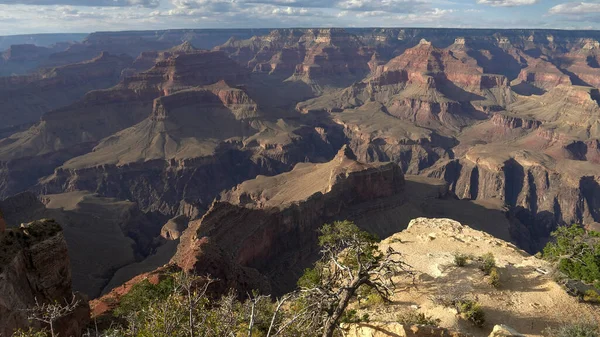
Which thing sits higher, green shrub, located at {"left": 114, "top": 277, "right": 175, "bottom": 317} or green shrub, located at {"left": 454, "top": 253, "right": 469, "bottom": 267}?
green shrub, located at {"left": 454, "top": 253, "right": 469, "bottom": 267}

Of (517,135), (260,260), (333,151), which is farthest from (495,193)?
(260,260)

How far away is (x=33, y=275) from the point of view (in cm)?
3033

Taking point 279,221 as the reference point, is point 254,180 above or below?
below

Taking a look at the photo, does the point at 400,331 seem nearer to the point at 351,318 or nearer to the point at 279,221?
the point at 351,318

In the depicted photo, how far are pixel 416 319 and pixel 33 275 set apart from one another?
2957cm

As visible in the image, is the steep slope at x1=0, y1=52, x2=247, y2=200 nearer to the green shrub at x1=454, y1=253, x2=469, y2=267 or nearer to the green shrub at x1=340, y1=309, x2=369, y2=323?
the green shrub at x1=340, y1=309, x2=369, y2=323

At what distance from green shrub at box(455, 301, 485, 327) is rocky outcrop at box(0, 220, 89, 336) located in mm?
26575

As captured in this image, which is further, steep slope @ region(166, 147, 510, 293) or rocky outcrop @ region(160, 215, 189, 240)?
rocky outcrop @ region(160, 215, 189, 240)

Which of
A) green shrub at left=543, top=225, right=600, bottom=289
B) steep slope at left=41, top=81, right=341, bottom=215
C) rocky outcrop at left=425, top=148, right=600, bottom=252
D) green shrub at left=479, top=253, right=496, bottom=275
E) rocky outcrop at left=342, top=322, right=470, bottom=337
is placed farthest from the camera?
steep slope at left=41, top=81, right=341, bottom=215

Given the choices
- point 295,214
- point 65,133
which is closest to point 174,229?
point 295,214

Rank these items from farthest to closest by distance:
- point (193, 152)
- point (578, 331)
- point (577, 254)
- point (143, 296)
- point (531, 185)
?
point (193, 152) → point (531, 185) → point (143, 296) → point (577, 254) → point (578, 331)

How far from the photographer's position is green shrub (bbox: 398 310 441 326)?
21605 mm

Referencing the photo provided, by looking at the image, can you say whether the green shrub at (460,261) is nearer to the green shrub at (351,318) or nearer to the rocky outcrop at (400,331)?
the rocky outcrop at (400,331)

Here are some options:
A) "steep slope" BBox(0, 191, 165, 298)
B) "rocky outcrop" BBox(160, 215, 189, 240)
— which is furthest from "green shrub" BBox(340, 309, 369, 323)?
"rocky outcrop" BBox(160, 215, 189, 240)
